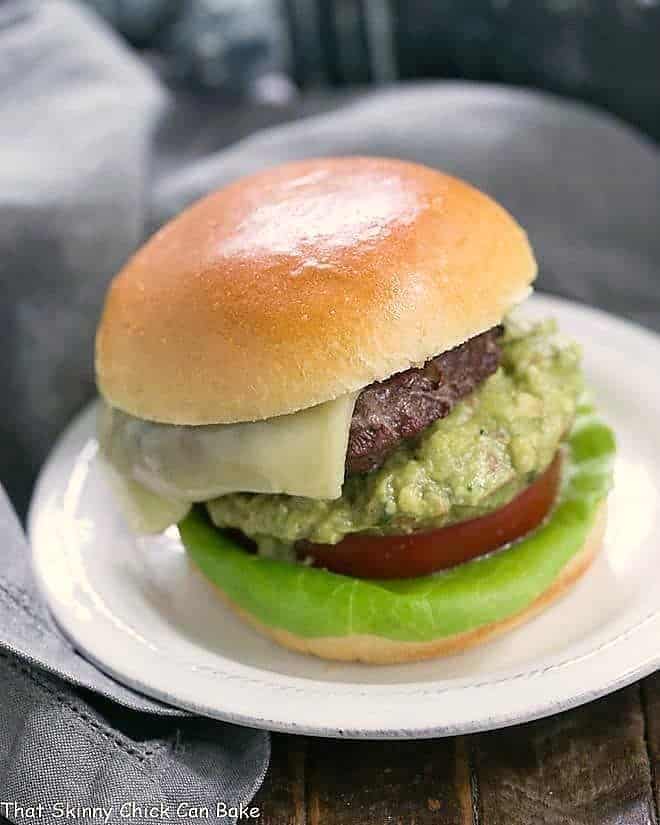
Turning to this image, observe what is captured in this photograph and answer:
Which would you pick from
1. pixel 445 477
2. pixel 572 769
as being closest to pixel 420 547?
pixel 445 477

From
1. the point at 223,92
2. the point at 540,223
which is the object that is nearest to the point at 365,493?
the point at 540,223

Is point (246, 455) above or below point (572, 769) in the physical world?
above

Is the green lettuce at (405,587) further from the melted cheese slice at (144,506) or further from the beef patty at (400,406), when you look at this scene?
the beef patty at (400,406)

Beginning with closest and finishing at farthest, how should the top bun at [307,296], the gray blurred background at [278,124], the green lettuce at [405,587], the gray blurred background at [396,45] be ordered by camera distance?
the top bun at [307,296], the green lettuce at [405,587], the gray blurred background at [278,124], the gray blurred background at [396,45]

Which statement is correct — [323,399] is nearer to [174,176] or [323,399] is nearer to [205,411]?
[205,411]

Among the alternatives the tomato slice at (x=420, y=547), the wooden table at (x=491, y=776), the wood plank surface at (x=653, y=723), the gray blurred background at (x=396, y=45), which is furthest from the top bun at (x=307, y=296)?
the gray blurred background at (x=396, y=45)

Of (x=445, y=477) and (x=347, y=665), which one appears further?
(x=347, y=665)

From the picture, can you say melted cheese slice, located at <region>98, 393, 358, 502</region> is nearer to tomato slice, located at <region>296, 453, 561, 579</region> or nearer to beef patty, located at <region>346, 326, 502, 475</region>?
beef patty, located at <region>346, 326, 502, 475</region>

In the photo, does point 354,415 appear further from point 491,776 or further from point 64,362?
point 64,362
